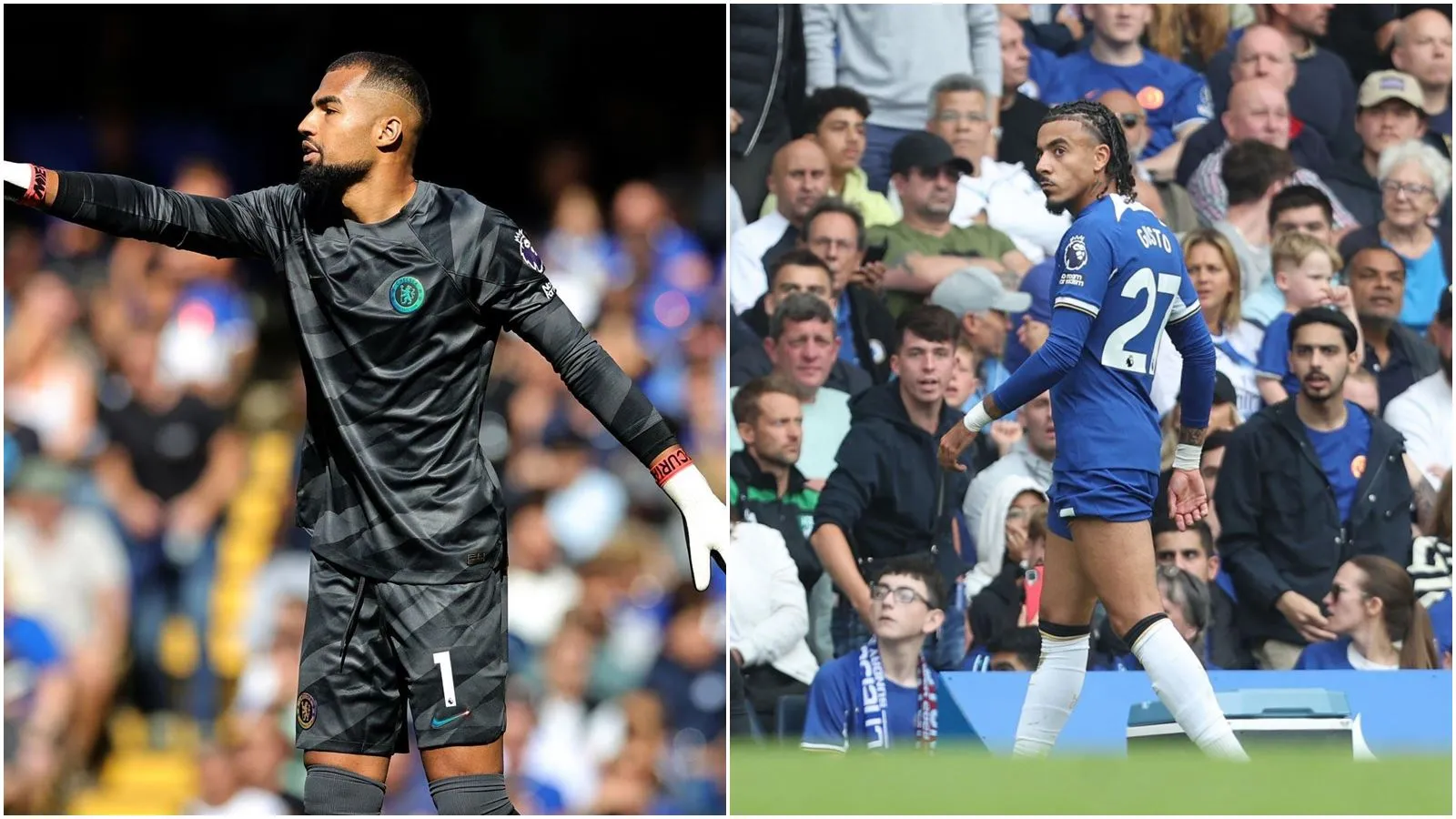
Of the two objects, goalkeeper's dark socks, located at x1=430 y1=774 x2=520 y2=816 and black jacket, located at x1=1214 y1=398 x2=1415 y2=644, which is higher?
black jacket, located at x1=1214 y1=398 x2=1415 y2=644

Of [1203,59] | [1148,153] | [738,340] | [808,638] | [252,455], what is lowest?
[808,638]

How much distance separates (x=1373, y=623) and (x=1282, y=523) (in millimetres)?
586

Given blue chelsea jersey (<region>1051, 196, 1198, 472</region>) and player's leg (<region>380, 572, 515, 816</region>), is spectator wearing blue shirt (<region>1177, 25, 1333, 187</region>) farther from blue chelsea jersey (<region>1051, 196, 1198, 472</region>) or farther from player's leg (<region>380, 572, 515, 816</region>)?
player's leg (<region>380, 572, 515, 816</region>)

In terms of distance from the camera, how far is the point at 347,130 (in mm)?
3873

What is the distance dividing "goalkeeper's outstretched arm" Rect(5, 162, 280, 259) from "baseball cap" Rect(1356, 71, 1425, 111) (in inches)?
205

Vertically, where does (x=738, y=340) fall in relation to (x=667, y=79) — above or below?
below

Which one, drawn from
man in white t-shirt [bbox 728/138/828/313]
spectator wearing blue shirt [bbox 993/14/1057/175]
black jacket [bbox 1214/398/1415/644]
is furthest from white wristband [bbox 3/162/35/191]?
black jacket [bbox 1214/398/1415/644]

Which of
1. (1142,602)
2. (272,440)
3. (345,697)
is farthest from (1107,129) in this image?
(272,440)

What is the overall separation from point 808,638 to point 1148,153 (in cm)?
255

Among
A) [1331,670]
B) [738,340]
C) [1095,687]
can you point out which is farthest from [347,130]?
[1331,670]

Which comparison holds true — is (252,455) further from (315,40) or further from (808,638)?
(808,638)

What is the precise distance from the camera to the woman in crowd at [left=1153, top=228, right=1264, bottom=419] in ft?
23.2

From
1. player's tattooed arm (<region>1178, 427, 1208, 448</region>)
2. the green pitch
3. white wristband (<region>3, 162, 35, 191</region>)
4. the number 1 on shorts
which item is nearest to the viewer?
white wristband (<region>3, 162, 35, 191</region>)

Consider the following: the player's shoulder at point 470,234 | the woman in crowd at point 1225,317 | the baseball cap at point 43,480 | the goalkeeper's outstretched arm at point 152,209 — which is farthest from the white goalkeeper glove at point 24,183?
the woman in crowd at point 1225,317
